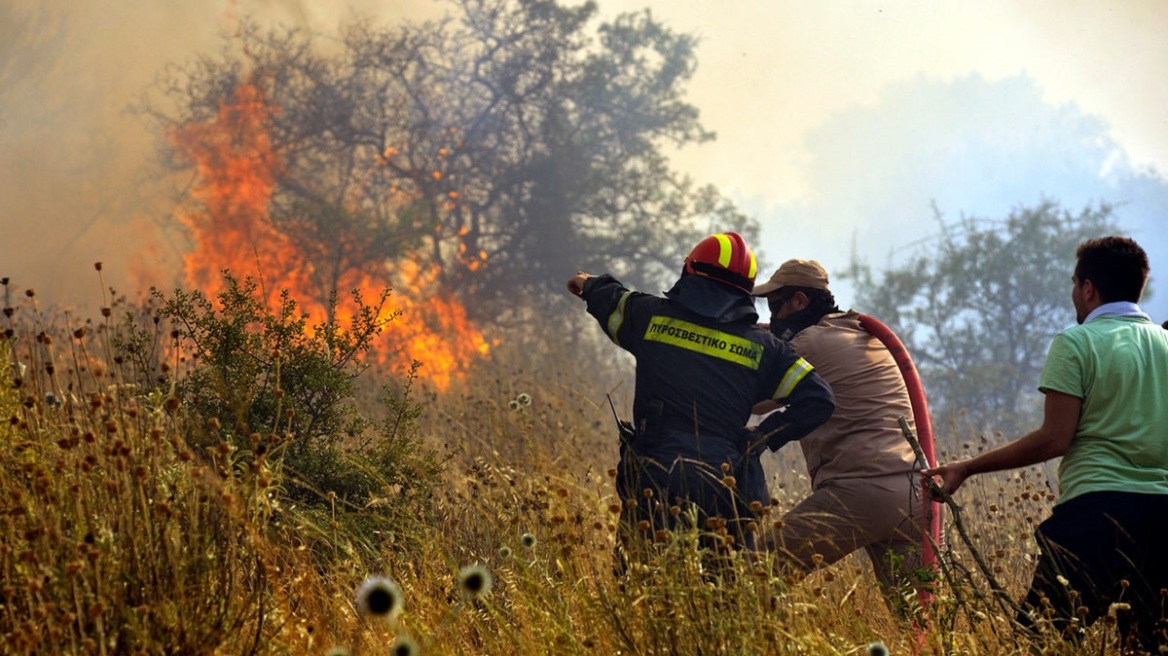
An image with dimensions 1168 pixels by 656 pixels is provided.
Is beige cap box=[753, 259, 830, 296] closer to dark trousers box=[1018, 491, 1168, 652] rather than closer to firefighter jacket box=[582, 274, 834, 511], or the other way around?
firefighter jacket box=[582, 274, 834, 511]

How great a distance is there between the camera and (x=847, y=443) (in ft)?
18.2

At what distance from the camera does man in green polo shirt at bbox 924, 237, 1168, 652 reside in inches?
159

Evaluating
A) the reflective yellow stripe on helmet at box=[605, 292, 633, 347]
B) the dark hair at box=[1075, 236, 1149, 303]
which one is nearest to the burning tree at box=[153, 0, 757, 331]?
the reflective yellow stripe on helmet at box=[605, 292, 633, 347]

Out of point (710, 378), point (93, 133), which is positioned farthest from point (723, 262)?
point (93, 133)

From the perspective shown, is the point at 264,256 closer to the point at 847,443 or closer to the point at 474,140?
the point at 474,140

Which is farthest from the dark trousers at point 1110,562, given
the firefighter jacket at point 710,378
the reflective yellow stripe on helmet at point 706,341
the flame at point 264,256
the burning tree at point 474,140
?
the burning tree at point 474,140

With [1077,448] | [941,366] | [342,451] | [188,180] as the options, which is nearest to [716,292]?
[1077,448]

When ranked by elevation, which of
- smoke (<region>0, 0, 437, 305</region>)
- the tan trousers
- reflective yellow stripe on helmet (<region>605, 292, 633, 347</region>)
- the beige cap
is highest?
smoke (<region>0, 0, 437, 305</region>)

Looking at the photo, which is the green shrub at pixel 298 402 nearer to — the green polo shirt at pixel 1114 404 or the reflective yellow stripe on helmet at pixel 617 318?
the reflective yellow stripe on helmet at pixel 617 318

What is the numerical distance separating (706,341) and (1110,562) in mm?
1793

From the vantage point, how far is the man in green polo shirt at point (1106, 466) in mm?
4035

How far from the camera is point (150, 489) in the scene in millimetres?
3879

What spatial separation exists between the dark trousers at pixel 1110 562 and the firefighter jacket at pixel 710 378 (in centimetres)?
125

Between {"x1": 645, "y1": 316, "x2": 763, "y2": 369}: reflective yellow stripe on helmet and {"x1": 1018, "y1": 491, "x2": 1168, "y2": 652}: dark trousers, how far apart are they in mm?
1423
